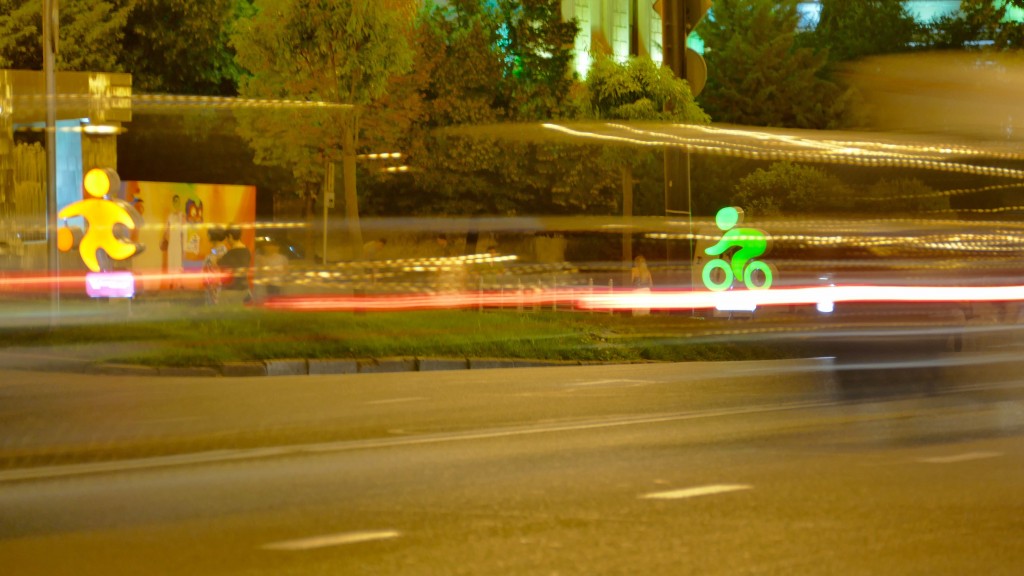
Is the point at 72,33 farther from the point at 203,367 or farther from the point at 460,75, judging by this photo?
the point at 203,367

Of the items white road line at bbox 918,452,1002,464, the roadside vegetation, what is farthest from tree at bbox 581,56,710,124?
white road line at bbox 918,452,1002,464

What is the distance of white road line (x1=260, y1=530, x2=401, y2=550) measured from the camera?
686 centimetres

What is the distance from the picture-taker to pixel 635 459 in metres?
9.69

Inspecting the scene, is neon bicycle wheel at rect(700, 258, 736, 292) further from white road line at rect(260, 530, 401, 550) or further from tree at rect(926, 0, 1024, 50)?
white road line at rect(260, 530, 401, 550)

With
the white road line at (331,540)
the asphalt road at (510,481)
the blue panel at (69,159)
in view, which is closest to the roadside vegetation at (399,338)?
the asphalt road at (510,481)

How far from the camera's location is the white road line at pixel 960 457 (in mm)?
9797

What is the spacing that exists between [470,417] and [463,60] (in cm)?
3014

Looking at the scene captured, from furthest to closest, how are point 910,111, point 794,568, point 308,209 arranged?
point 308,209 < point 910,111 < point 794,568

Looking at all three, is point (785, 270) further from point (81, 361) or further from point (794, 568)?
point (794, 568)

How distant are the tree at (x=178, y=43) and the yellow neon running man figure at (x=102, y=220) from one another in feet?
90.1

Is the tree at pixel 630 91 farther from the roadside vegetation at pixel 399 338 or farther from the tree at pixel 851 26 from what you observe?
the tree at pixel 851 26

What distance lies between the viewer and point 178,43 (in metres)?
48.6

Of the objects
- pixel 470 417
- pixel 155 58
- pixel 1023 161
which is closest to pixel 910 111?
pixel 1023 161

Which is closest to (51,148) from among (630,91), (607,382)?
(607,382)
